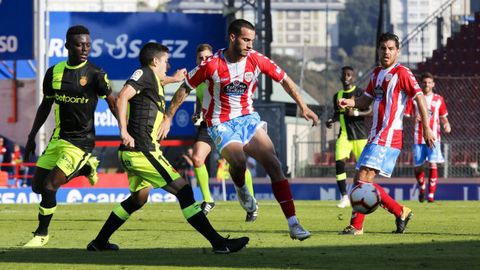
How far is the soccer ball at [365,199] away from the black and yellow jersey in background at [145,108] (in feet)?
7.13

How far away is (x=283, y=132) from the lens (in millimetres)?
34469

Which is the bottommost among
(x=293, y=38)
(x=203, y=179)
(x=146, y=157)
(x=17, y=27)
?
(x=203, y=179)

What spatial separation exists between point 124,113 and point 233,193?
21.8 meters

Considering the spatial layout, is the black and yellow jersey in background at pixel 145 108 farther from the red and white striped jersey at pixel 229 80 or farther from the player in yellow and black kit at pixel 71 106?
the player in yellow and black kit at pixel 71 106

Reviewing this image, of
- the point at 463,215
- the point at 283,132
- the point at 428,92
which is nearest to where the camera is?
the point at 463,215

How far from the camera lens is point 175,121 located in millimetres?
39219

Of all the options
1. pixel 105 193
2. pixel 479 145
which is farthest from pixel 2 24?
pixel 479 145

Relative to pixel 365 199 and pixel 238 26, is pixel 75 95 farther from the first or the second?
pixel 365 199

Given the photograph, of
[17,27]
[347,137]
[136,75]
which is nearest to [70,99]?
[136,75]

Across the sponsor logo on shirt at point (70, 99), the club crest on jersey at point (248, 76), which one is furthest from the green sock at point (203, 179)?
the club crest on jersey at point (248, 76)

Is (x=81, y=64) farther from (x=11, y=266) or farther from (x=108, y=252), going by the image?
(x=11, y=266)

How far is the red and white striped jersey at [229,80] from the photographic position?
40.9ft

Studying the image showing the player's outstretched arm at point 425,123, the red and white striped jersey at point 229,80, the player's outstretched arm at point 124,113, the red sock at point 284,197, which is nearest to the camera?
the player's outstretched arm at point 124,113

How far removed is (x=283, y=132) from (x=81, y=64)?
21.6m
